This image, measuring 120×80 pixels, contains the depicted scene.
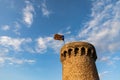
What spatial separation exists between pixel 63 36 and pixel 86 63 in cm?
785

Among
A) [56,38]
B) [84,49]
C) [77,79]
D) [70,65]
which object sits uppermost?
[56,38]

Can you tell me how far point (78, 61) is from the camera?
29.6 meters

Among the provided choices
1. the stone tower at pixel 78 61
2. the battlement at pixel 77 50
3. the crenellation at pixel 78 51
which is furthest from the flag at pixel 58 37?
the crenellation at pixel 78 51

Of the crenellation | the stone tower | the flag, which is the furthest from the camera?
the flag

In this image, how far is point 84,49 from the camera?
30688 millimetres

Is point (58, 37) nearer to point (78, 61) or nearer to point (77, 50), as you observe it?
point (77, 50)

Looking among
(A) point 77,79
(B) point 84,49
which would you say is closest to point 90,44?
(B) point 84,49

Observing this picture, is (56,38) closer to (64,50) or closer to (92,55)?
(64,50)

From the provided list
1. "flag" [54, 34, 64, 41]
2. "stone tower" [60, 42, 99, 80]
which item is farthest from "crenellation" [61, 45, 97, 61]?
"flag" [54, 34, 64, 41]

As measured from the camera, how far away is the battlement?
99.9 ft

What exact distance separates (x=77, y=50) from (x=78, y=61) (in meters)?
1.77

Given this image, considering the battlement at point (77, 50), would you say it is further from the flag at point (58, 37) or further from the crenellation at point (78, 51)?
the flag at point (58, 37)

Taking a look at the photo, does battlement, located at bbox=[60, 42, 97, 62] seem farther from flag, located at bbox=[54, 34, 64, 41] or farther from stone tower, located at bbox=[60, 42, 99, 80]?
flag, located at bbox=[54, 34, 64, 41]

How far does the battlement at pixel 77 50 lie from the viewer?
30453 millimetres
